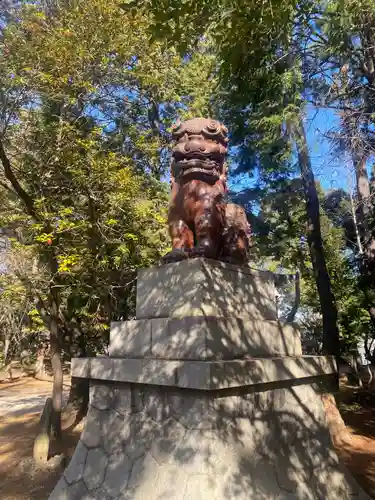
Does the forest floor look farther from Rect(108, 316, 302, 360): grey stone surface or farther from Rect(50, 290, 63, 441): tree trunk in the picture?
Rect(108, 316, 302, 360): grey stone surface

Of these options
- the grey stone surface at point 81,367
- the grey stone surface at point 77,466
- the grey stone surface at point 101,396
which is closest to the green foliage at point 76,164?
the grey stone surface at point 81,367

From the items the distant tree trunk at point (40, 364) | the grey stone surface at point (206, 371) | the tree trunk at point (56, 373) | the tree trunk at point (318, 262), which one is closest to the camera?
the grey stone surface at point (206, 371)

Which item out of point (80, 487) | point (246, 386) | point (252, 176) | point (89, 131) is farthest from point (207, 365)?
point (252, 176)

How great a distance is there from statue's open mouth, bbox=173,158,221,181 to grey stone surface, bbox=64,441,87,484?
2.43m

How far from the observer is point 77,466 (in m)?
3.14

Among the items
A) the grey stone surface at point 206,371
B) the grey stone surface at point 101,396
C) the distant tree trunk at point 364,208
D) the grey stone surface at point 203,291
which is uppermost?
the distant tree trunk at point 364,208

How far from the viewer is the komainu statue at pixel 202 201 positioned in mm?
3375

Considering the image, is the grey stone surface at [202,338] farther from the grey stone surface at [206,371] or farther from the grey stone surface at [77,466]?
the grey stone surface at [77,466]

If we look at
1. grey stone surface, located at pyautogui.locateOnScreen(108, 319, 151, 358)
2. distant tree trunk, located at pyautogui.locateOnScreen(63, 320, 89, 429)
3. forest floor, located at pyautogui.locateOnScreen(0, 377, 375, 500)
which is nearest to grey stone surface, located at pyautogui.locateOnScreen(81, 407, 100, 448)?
grey stone surface, located at pyautogui.locateOnScreen(108, 319, 151, 358)

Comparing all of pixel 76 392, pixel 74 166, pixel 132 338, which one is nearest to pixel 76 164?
pixel 74 166

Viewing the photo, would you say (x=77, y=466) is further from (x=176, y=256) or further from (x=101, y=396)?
(x=176, y=256)

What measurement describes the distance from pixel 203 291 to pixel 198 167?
113 cm

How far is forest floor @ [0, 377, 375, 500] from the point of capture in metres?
5.62

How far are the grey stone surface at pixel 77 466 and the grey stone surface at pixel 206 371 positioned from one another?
59 centimetres
